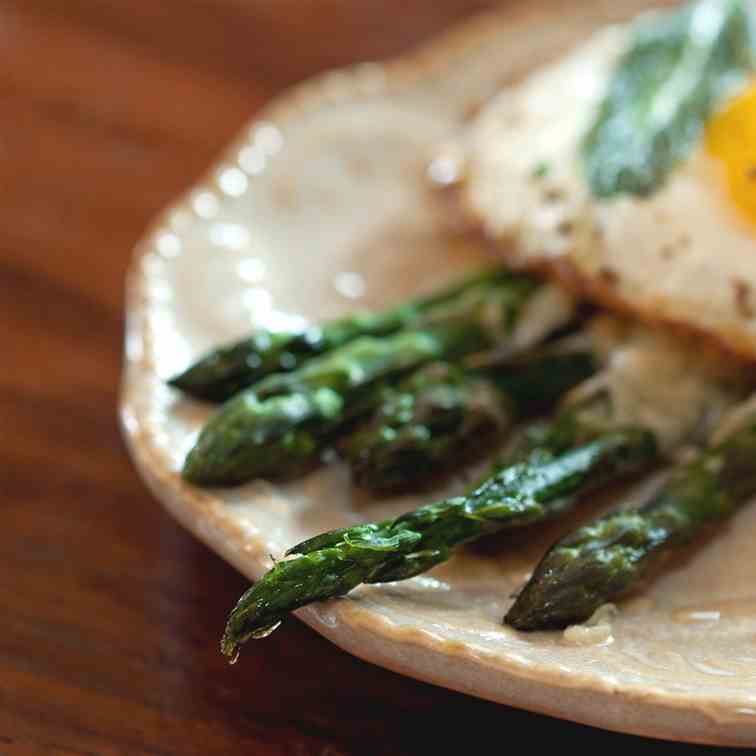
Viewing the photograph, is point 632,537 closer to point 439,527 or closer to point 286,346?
point 439,527

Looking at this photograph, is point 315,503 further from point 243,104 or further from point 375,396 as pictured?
point 243,104

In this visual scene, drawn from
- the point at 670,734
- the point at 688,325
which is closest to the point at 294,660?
the point at 670,734

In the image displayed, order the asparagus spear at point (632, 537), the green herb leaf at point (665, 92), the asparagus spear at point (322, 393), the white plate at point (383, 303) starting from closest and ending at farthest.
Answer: the white plate at point (383, 303) < the asparagus spear at point (632, 537) < the asparagus spear at point (322, 393) < the green herb leaf at point (665, 92)

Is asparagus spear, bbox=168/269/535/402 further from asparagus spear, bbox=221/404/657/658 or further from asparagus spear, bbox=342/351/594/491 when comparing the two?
asparagus spear, bbox=221/404/657/658

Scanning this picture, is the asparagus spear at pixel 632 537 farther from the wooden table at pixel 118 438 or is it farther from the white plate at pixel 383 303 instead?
the wooden table at pixel 118 438

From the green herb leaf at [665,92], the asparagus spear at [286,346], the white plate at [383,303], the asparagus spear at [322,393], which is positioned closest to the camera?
the white plate at [383,303]

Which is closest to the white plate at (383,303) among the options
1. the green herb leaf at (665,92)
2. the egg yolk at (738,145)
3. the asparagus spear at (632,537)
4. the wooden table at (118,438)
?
the asparagus spear at (632,537)
